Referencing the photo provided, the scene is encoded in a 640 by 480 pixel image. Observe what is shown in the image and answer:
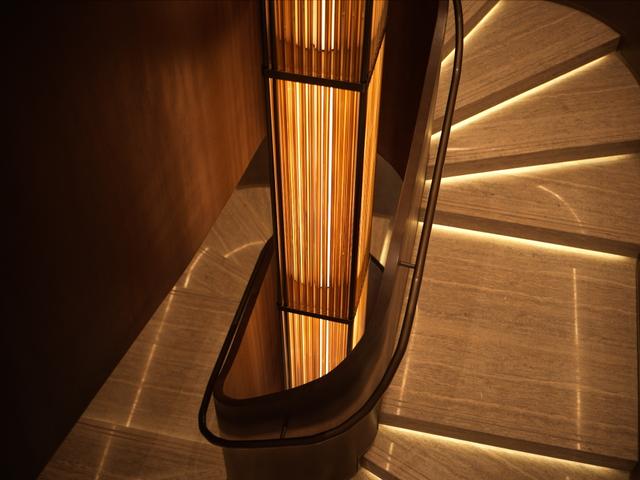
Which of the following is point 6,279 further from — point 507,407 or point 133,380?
point 507,407

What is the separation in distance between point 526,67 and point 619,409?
2.07 meters

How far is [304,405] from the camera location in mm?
2438

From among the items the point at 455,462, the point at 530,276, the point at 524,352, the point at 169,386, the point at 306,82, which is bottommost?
the point at 169,386

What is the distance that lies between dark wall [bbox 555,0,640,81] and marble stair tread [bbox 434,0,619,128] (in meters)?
0.04

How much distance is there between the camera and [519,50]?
3984 millimetres

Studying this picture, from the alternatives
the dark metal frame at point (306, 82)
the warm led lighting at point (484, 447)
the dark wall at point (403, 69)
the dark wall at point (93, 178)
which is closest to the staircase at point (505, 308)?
the warm led lighting at point (484, 447)

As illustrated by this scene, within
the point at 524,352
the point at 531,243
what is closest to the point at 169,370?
the point at 524,352

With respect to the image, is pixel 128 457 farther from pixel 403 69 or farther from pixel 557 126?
pixel 557 126

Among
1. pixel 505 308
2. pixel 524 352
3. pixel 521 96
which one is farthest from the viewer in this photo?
pixel 521 96

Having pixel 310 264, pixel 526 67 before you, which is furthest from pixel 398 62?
pixel 310 264

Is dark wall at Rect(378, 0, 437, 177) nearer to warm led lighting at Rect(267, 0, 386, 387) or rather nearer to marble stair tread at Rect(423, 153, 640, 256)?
marble stair tread at Rect(423, 153, 640, 256)

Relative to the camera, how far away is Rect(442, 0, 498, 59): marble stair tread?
410cm

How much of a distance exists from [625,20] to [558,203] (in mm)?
1453

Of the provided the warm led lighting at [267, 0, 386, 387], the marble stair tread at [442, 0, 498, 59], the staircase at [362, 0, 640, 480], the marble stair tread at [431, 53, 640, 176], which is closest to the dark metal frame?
the warm led lighting at [267, 0, 386, 387]
